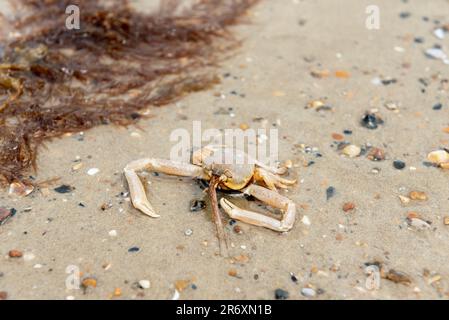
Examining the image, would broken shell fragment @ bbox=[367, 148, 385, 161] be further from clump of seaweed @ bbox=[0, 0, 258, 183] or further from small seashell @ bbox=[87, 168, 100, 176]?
small seashell @ bbox=[87, 168, 100, 176]

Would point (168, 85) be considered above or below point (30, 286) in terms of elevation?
above

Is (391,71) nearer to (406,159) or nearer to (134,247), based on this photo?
(406,159)

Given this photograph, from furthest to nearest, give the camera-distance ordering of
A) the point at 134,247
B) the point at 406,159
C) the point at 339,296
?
the point at 406,159, the point at 134,247, the point at 339,296

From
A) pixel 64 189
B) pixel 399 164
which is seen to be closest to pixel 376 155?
pixel 399 164

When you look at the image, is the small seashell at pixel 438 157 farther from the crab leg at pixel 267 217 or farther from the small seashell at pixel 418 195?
the crab leg at pixel 267 217

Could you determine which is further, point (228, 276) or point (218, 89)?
point (218, 89)

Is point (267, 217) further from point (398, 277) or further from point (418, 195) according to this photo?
point (418, 195)

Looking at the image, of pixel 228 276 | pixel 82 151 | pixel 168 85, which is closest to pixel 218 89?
pixel 168 85
